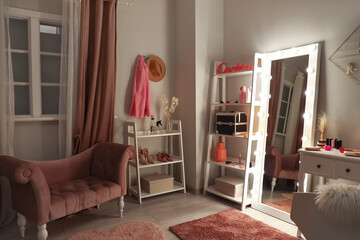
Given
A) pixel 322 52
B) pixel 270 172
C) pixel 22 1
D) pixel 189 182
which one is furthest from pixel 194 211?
pixel 22 1

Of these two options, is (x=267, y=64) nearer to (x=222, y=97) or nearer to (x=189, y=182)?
(x=222, y=97)

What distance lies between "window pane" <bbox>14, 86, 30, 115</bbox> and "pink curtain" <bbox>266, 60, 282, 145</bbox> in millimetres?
2559

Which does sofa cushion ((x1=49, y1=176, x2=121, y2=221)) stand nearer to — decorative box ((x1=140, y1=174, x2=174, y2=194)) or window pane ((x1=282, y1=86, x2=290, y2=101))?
decorative box ((x1=140, y1=174, x2=174, y2=194))

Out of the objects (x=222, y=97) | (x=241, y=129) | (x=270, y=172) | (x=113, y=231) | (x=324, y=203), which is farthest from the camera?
(x=222, y=97)

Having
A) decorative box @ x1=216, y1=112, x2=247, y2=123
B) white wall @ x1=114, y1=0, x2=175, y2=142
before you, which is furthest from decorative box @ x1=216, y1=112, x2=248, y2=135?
white wall @ x1=114, y1=0, x2=175, y2=142

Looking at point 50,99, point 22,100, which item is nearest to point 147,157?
point 50,99

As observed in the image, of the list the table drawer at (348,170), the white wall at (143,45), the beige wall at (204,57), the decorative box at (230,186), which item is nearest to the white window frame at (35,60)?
the white wall at (143,45)

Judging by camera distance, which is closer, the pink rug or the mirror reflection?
the pink rug

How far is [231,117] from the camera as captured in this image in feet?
9.57

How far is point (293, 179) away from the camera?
2488mm

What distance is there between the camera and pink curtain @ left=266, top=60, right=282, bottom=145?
264 cm

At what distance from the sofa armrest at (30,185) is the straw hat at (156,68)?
1842mm

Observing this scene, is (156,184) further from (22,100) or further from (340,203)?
(340,203)

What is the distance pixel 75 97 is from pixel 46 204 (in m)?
1.19
